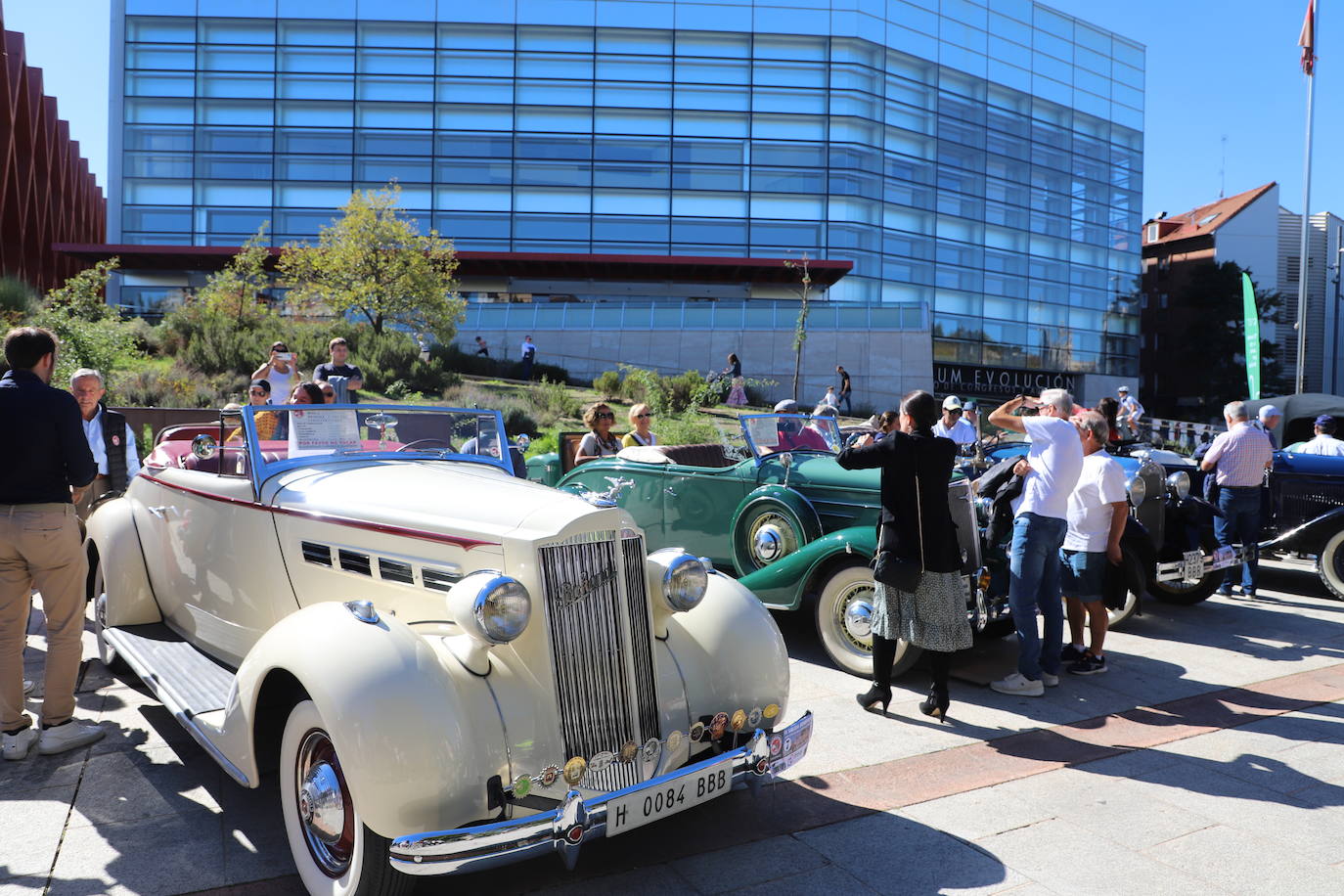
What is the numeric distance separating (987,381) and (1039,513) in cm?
3588

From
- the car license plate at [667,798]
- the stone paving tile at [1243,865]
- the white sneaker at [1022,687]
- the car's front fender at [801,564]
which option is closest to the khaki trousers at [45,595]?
the car license plate at [667,798]

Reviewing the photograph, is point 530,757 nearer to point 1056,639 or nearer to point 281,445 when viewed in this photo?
point 281,445

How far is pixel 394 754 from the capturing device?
2775 mm

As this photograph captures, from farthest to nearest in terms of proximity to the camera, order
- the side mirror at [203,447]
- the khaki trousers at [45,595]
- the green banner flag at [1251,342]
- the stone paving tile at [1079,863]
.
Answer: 1. the green banner flag at [1251,342]
2. the side mirror at [203,447]
3. the khaki trousers at [45,595]
4. the stone paving tile at [1079,863]

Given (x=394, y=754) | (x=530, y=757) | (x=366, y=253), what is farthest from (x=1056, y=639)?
(x=366, y=253)

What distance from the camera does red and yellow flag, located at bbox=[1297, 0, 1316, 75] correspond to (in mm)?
22417

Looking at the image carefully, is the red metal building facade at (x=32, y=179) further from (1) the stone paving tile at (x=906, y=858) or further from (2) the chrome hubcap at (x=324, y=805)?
(1) the stone paving tile at (x=906, y=858)

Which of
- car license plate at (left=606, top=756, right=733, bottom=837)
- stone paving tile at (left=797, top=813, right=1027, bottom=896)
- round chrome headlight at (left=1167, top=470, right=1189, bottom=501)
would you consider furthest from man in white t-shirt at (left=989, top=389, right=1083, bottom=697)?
round chrome headlight at (left=1167, top=470, right=1189, bottom=501)

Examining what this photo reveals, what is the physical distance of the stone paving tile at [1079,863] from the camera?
326 centimetres

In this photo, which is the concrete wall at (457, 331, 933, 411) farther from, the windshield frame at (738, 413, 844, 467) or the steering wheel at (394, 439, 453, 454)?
the steering wheel at (394, 439, 453, 454)

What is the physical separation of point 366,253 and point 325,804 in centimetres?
2466

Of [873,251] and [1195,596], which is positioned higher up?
[873,251]

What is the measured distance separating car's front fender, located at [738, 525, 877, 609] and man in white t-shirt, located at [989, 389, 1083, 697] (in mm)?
913

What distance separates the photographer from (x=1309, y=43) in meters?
22.7
